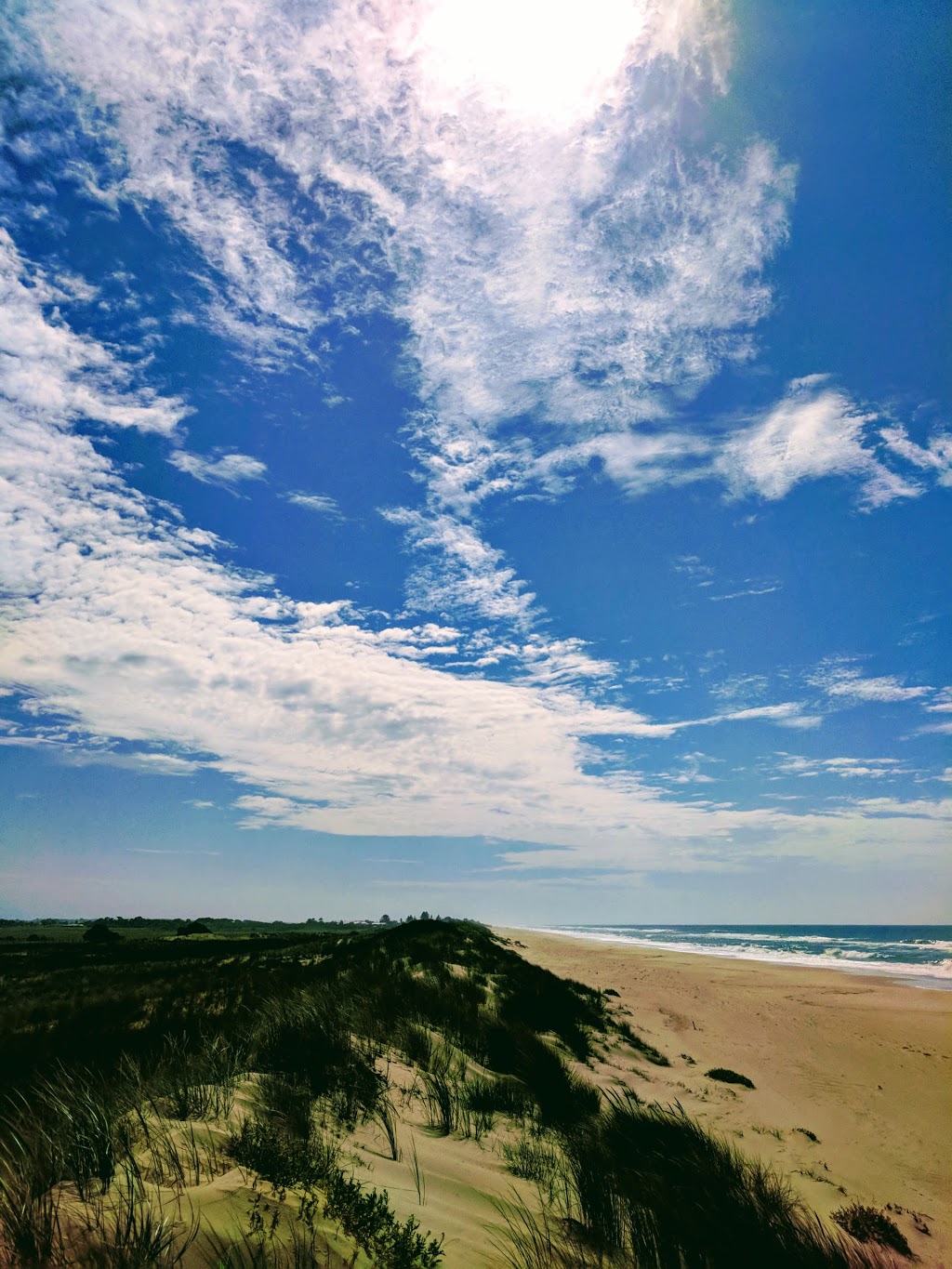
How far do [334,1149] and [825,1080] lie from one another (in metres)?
12.1

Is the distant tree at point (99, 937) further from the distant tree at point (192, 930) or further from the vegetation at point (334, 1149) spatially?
the vegetation at point (334, 1149)

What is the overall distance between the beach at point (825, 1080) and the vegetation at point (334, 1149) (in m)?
1.46

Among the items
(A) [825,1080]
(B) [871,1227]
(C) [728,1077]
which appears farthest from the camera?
(A) [825,1080]

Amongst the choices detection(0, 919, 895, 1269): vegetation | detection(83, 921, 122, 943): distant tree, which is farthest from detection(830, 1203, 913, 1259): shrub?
detection(83, 921, 122, 943): distant tree

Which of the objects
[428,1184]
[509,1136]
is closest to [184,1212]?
[428,1184]

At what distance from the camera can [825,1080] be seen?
1184cm

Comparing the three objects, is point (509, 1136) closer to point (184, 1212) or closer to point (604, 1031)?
point (184, 1212)

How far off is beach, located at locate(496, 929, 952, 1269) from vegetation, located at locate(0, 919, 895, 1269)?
146 cm

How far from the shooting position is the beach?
6.93 metres

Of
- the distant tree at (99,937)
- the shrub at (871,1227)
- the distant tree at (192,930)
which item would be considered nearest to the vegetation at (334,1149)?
the shrub at (871,1227)

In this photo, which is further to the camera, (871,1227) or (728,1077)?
(728,1077)

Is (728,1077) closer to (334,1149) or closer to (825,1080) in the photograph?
(825,1080)

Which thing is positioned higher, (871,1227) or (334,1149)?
(334,1149)

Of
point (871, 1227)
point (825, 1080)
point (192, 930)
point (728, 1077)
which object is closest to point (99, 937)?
point (192, 930)
